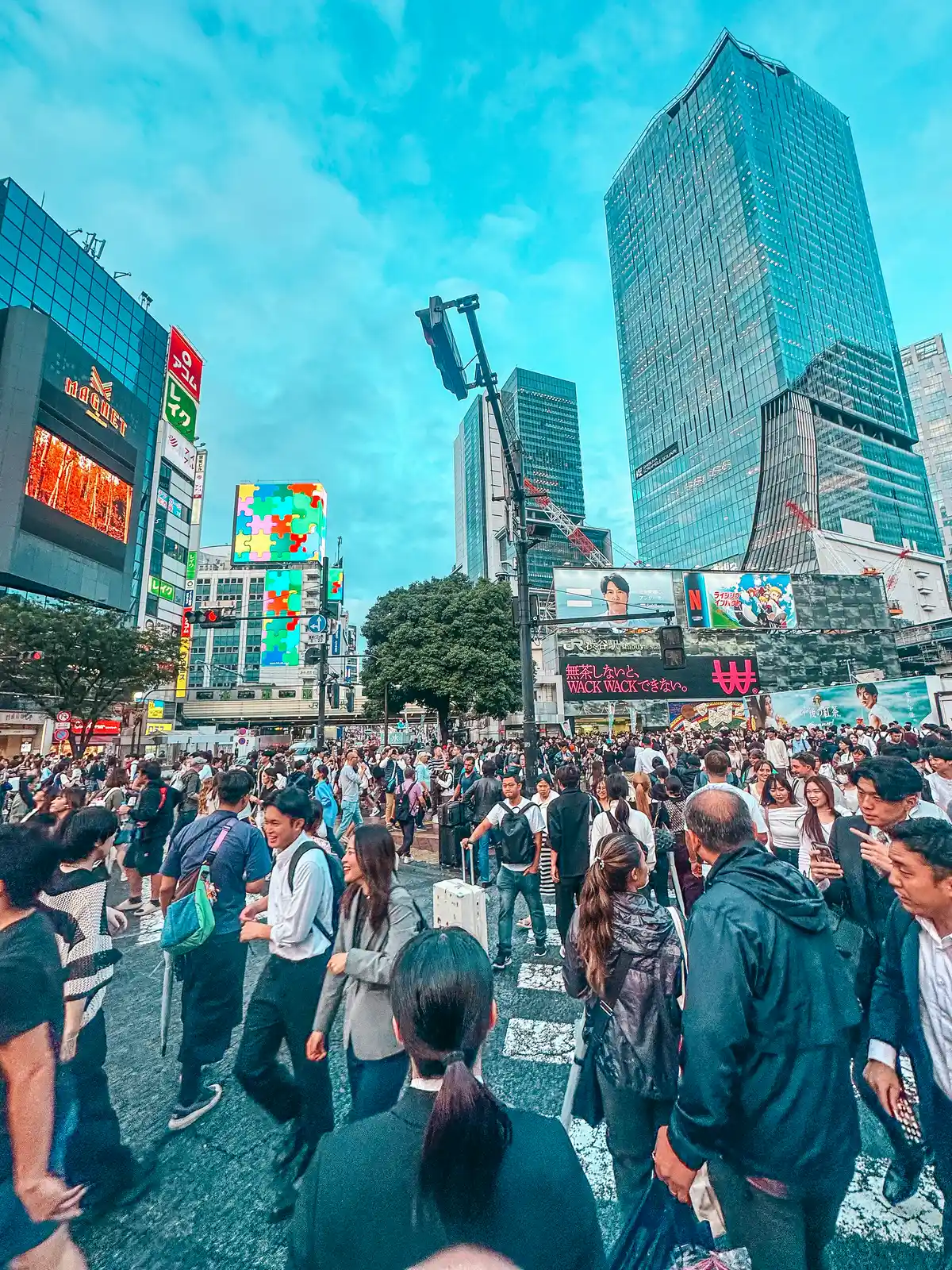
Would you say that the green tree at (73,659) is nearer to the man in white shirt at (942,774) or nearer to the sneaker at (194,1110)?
the sneaker at (194,1110)

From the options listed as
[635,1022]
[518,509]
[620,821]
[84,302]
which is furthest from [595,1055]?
[84,302]

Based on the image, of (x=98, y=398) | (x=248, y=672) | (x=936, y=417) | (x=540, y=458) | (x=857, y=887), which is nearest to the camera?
(x=857, y=887)

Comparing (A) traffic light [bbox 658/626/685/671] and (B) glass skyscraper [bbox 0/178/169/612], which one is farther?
(B) glass skyscraper [bbox 0/178/169/612]

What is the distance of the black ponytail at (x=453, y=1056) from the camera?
3.46 ft

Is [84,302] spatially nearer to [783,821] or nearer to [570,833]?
[570,833]

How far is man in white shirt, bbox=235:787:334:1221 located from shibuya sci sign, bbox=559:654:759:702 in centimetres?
3923

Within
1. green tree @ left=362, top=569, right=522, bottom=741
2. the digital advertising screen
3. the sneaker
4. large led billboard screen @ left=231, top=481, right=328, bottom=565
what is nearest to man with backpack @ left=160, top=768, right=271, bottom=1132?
the sneaker

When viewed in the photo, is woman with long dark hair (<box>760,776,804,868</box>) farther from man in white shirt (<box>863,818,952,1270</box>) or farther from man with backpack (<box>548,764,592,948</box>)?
man in white shirt (<box>863,818,952,1270</box>)

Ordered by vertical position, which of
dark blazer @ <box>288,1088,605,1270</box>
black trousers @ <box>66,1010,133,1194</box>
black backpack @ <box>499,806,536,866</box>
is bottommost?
black trousers @ <box>66,1010,133,1194</box>

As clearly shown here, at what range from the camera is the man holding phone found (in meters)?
2.44

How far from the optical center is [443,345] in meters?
8.31

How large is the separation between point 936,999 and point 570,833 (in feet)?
11.5

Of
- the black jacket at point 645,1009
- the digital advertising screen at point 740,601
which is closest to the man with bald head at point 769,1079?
the black jacket at point 645,1009

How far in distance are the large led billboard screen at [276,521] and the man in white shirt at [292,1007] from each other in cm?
6415
